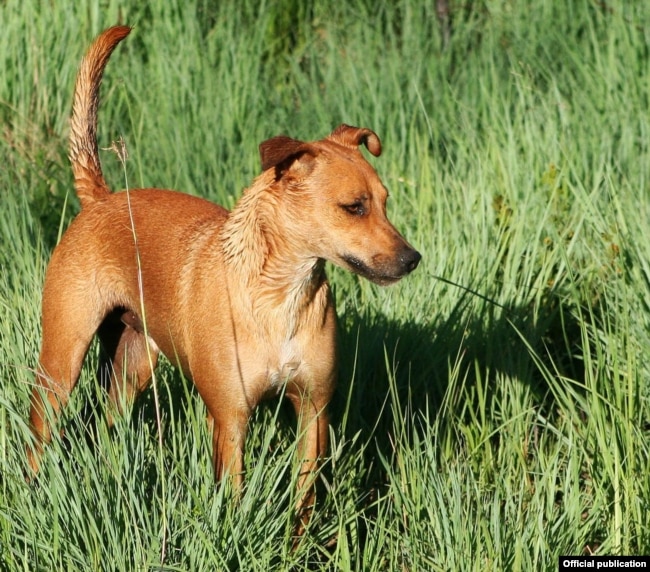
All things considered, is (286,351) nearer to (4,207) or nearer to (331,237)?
(331,237)

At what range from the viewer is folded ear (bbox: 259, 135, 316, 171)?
379 cm

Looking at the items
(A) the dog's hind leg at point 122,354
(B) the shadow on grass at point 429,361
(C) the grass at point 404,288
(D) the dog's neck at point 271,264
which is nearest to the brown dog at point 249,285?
(D) the dog's neck at point 271,264

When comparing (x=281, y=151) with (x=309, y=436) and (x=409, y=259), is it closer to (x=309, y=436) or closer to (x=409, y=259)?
(x=409, y=259)

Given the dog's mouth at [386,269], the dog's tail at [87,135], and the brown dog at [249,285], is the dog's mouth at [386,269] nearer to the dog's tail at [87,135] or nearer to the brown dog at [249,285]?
the brown dog at [249,285]

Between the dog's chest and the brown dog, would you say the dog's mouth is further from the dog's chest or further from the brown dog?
the dog's chest

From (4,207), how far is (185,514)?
8.91 ft

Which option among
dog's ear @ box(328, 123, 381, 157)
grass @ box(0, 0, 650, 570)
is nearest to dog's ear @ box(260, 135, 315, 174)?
dog's ear @ box(328, 123, 381, 157)

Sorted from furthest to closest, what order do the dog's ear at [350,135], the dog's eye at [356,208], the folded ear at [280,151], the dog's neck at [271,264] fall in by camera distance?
the dog's ear at [350,135] → the dog's neck at [271,264] → the dog's eye at [356,208] → the folded ear at [280,151]

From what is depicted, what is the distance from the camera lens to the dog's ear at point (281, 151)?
12.4ft

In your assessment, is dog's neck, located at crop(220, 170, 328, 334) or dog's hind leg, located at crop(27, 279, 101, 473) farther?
dog's hind leg, located at crop(27, 279, 101, 473)

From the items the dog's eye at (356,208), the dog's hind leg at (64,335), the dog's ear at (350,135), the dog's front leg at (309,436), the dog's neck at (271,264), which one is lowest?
the dog's front leg at (309,436)

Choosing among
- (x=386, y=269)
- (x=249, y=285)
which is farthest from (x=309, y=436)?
(x=386, y=269)

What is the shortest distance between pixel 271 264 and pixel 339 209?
1.13 feet

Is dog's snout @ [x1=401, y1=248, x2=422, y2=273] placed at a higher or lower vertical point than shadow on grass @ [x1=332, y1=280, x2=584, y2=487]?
higher
